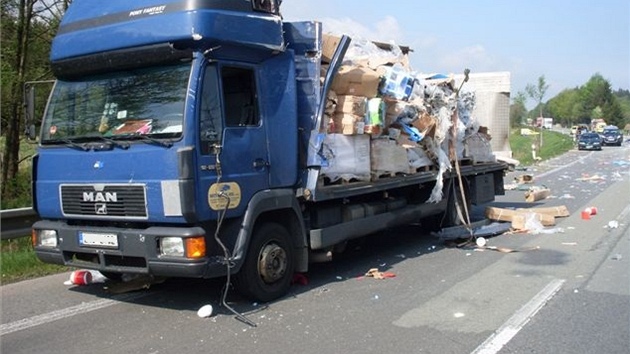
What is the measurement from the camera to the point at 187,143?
5109 mm

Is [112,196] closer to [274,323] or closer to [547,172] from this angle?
[274,323]

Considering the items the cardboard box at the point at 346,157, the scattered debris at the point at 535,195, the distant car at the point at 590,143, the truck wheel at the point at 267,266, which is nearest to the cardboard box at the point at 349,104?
the cardboard box at the point at 346,157

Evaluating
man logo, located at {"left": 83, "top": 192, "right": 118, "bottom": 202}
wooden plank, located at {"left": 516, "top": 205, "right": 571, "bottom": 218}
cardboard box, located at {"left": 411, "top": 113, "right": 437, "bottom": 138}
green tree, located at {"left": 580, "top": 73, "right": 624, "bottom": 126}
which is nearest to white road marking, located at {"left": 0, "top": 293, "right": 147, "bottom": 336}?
man logo, located at {"left": 83, "top": 192, "right": 118, "bottom": 202}

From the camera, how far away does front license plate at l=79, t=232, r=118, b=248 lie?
5.43 metres

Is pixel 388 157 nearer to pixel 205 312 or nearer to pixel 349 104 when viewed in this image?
pixel 349 104

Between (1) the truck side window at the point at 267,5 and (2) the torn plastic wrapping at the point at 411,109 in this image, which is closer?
(1) the truck side window at the point at 267,5

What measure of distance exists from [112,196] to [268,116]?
1.66m

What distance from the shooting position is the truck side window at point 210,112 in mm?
5254

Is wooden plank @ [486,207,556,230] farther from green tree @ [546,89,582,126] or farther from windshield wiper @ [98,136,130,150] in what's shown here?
green tree @ [546,89,582,126]

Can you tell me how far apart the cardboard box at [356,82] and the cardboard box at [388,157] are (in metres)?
0.63

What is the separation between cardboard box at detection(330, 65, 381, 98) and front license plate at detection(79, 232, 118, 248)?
289cm

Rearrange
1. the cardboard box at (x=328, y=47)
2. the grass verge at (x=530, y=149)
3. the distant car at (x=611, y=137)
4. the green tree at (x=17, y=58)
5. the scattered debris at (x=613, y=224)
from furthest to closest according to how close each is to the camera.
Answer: the distant car at (x=611, y=137) → the grass verge at (x=530, y=149) → the green tree at (x=17, y=58) → the scattered debris at (x=613, y=224) → the cardboard box at (x=328, y=47)

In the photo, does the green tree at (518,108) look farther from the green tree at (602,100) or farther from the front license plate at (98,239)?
the front license plate at (98,239)

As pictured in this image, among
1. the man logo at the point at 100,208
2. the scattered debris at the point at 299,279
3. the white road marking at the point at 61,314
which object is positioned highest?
the man logo at the point at 100,208
